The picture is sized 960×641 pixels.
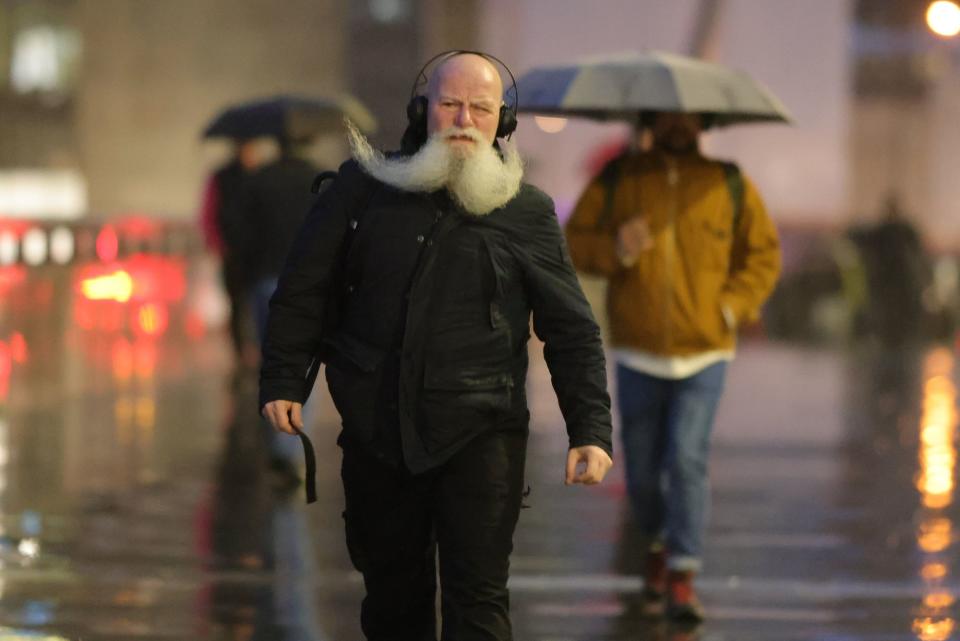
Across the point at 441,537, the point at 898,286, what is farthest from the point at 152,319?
the point at 441,537

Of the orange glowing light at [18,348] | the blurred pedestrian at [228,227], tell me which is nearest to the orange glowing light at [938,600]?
the blurred pedestrian at [228,227]

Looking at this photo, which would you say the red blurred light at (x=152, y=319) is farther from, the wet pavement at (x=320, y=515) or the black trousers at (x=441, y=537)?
the black trousers at (x=441, y=537)

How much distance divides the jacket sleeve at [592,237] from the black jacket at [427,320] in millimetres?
2416

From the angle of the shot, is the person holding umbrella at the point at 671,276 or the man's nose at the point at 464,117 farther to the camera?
the person holding umbrella at the point at 671,276

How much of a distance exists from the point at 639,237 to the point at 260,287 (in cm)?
378

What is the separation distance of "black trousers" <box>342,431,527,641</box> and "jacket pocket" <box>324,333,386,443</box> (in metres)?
0.10

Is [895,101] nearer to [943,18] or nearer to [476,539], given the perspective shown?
[943,18]

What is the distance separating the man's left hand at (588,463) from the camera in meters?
5.74

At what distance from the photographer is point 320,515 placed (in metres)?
10.4

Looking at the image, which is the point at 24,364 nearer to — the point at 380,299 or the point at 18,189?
the point at 380,299

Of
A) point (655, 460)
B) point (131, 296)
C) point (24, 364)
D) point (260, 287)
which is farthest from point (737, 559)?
point (131, 296)

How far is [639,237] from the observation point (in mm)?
8211

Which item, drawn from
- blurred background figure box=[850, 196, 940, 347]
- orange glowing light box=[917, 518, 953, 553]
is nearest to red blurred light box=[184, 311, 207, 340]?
blurred background figure box=[850, 196, 940, 347]

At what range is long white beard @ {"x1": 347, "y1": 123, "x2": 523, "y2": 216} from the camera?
567 cm
